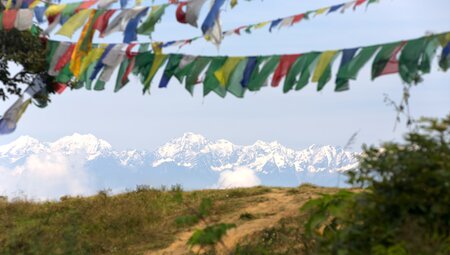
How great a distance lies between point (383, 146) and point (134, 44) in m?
6.22

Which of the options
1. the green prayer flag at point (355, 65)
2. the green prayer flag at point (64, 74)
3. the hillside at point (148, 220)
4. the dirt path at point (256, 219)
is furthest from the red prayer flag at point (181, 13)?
the dirt path at point (256, 219)

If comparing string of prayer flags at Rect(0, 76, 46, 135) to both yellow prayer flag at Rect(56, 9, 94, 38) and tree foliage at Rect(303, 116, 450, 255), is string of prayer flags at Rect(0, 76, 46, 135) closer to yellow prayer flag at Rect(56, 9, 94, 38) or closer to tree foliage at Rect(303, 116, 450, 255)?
yellow prayer flag at Rect(56, 9, 94, 38)

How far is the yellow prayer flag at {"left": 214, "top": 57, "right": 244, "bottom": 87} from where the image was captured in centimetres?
986

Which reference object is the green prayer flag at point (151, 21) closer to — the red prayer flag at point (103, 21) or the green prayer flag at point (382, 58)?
the red prayer flag at point (103, 21)

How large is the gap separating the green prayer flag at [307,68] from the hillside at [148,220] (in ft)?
10.7

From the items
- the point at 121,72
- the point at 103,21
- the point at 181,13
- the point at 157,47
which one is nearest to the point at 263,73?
the point at 181,13

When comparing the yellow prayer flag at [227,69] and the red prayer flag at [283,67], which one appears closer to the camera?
the red prayer flag at [283,67]

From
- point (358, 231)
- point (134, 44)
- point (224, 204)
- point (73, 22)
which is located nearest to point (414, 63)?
point (358, 231)

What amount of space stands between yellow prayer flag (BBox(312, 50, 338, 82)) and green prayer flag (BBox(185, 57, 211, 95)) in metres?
2.01

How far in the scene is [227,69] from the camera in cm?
988

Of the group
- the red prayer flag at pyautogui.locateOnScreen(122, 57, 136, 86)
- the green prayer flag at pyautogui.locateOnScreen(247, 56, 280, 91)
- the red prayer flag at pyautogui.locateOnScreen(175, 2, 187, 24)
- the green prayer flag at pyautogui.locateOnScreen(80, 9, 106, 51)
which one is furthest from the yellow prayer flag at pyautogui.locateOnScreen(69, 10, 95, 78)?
the green prayer flag at pyautogui.locateOnScreen(247, 56, 280, 91)

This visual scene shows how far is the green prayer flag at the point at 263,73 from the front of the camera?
959 cm

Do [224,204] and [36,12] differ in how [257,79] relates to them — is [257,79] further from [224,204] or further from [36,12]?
[224,204]

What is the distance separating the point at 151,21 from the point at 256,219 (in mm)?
6292
